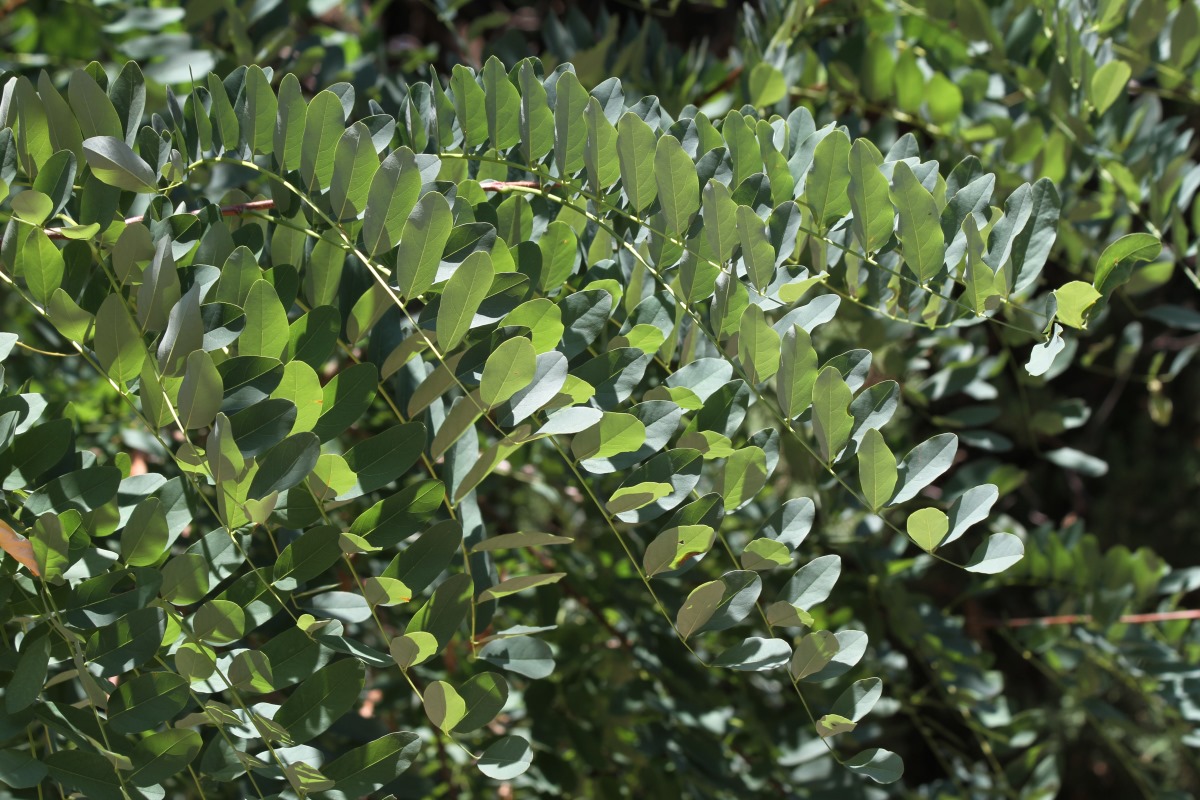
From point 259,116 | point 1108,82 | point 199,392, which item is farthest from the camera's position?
point 1108,82

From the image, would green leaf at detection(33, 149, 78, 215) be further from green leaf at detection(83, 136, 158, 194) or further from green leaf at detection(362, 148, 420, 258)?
green leaf at detection(362, 148, 420, 258)

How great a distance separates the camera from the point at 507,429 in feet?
1.42

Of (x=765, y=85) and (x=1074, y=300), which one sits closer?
(x=1074, y=300)

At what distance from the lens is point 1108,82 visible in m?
0.67

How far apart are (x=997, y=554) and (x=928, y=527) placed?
3cm

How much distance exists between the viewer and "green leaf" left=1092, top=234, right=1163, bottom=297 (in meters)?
0.42

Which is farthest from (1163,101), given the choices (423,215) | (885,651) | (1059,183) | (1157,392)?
(423,215)

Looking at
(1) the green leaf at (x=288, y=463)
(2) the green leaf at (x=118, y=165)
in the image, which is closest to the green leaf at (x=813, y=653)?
(1) the green leaf at (x=288, y=463)

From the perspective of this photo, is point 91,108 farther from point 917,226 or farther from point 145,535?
point 917,226

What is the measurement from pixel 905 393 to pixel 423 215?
0.57 metres

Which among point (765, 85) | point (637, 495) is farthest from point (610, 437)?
point (765, 85)

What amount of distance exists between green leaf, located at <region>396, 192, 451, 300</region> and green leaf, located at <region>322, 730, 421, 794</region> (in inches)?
7.0

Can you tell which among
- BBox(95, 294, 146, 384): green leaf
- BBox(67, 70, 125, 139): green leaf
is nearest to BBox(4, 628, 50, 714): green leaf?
BBox(95, 294, 146, 384): green leaf

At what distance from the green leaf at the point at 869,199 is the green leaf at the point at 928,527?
120 mm
